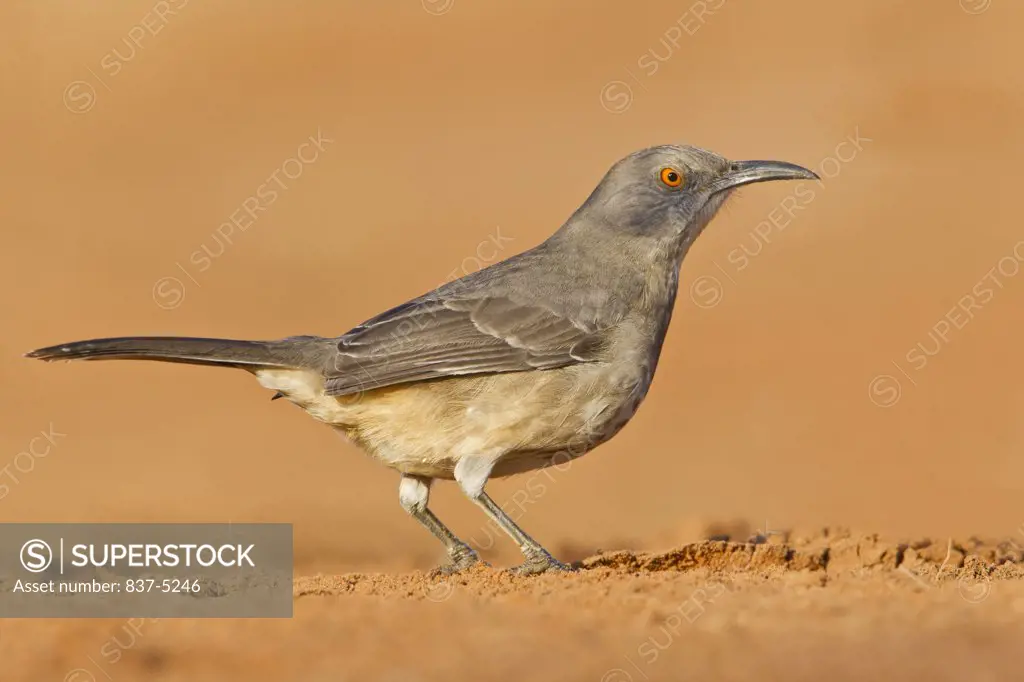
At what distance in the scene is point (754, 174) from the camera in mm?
8258

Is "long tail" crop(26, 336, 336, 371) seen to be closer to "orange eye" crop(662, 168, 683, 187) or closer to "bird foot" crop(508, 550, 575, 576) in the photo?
"bird foot" crop(508, 550, 575, 576)

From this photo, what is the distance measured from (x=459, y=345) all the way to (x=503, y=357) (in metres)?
0.27

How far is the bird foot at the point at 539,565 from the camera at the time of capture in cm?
710

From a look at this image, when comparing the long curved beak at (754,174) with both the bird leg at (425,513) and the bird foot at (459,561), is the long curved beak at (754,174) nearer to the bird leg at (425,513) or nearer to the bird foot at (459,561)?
the bird leg at (425,513)

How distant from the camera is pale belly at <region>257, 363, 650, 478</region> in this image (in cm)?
725

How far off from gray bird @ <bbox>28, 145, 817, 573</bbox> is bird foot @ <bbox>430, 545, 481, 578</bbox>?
0.01 metres

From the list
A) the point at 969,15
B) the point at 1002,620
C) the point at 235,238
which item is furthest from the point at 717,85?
the point at 1002,620

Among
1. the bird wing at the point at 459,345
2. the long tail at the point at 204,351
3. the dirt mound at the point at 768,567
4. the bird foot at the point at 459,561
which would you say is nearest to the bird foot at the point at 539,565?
the dirt mound at the point at 768,567

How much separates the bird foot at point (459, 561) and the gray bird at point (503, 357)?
0.01 m

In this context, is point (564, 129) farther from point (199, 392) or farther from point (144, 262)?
point (199, 392)

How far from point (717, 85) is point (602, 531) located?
50.4ft

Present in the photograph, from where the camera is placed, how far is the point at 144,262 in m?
18.5

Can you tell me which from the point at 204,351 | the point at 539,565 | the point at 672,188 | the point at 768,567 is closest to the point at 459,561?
the point at 539,565

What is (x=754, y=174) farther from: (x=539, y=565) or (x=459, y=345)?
(x=539, y=565)
